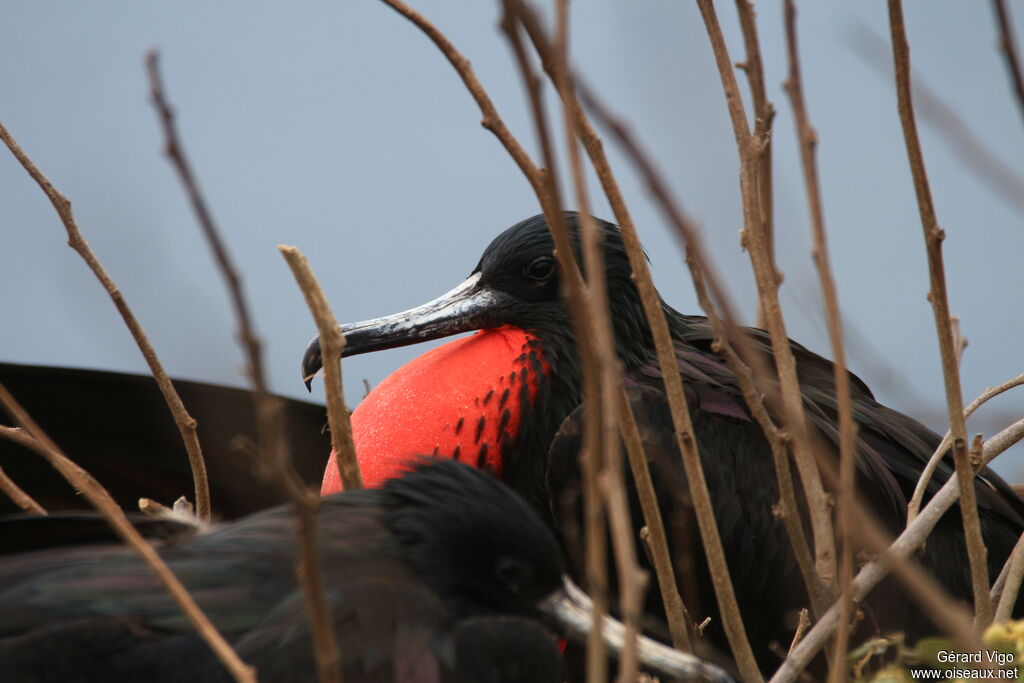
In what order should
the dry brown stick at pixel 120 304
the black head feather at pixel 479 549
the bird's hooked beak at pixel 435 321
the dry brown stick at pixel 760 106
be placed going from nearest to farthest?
the dry brown stick at pixel 760 106, the black head feather at pixel 479 549, the dry brown stick at pixel 120 304, the bird's hooked beak at pixel 435 321

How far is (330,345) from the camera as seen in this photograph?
81 cm

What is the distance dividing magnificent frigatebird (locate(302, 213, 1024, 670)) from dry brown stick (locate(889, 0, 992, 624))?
19.3 inches

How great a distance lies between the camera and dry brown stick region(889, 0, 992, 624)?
2.17 feet

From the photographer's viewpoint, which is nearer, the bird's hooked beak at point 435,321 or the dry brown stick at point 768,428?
the dry brown stick at point 768,428

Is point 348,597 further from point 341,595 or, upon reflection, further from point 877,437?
point 877,437

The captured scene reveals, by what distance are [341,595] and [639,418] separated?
2.11 feet

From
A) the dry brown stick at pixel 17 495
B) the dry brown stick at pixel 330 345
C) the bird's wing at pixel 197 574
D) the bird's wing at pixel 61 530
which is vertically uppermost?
the dry brown stick at pixel 330 345

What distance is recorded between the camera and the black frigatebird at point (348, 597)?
0.73 metres

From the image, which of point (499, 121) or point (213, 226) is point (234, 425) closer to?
point (499, 121)

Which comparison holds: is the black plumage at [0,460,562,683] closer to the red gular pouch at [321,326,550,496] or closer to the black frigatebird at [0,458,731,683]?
the black frigatebird at [0,458,731,683]

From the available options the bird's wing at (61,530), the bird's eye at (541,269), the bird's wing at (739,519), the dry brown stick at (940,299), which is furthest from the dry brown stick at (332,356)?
the bird's eye at (541,269)

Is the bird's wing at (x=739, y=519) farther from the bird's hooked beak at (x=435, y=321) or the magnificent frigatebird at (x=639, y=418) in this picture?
the bird's hooked beak at (x=435, y=321)

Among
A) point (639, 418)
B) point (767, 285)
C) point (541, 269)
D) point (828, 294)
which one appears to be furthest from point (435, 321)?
point (828, 294)

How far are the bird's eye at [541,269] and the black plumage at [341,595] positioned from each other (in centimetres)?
65
